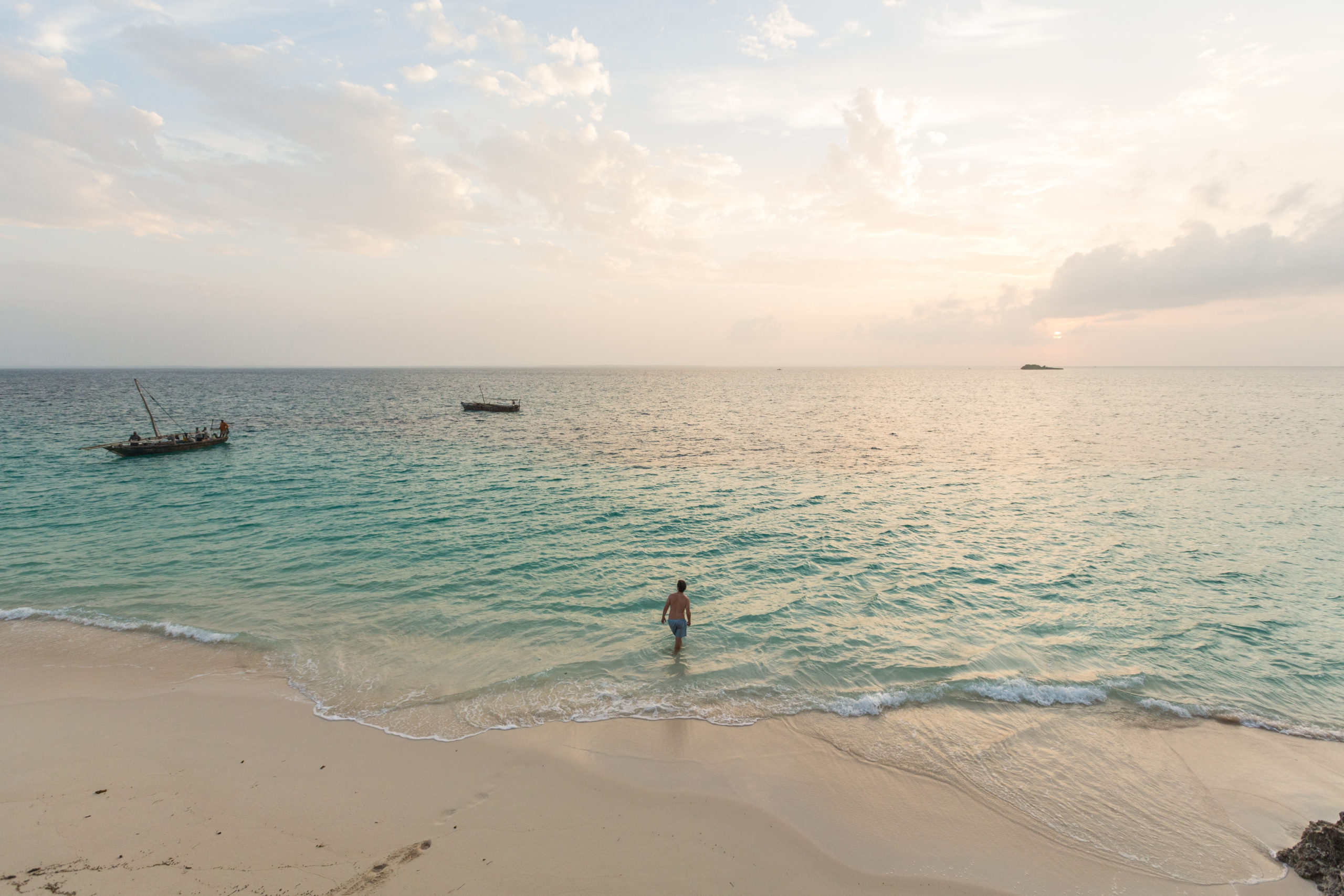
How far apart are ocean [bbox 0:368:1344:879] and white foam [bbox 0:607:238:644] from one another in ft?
0.35

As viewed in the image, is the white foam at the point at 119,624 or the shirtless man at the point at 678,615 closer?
the shirtless man at the point at 678,615

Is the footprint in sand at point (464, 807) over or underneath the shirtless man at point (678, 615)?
underneath

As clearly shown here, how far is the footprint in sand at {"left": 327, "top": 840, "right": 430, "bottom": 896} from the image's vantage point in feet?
22.6

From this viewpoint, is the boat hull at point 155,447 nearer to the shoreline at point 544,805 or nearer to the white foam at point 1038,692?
the shoreline at point 544,805

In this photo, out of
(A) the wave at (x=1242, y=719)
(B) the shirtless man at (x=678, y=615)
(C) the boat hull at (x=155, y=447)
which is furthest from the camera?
(C) the boat hull at (x=155, y=447)

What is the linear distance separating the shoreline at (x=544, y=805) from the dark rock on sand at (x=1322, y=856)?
20 cm

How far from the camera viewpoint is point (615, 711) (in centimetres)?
1095

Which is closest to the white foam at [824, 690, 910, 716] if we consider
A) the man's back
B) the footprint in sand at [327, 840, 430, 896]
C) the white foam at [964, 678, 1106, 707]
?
the white foam at [964, 678, 1106, 707]

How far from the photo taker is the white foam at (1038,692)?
38.5 feet

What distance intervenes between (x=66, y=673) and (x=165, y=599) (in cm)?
433

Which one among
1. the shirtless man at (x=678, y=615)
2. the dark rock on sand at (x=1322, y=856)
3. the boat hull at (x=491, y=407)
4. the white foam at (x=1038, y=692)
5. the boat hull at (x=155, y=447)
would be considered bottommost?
the white foam at (x=1038, y=692)

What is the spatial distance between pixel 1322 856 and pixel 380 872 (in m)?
12.8

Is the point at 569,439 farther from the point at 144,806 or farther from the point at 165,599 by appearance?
the point at 144,806

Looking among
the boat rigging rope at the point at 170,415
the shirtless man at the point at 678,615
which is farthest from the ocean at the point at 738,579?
the boat rigging rope at the point at 170,415
